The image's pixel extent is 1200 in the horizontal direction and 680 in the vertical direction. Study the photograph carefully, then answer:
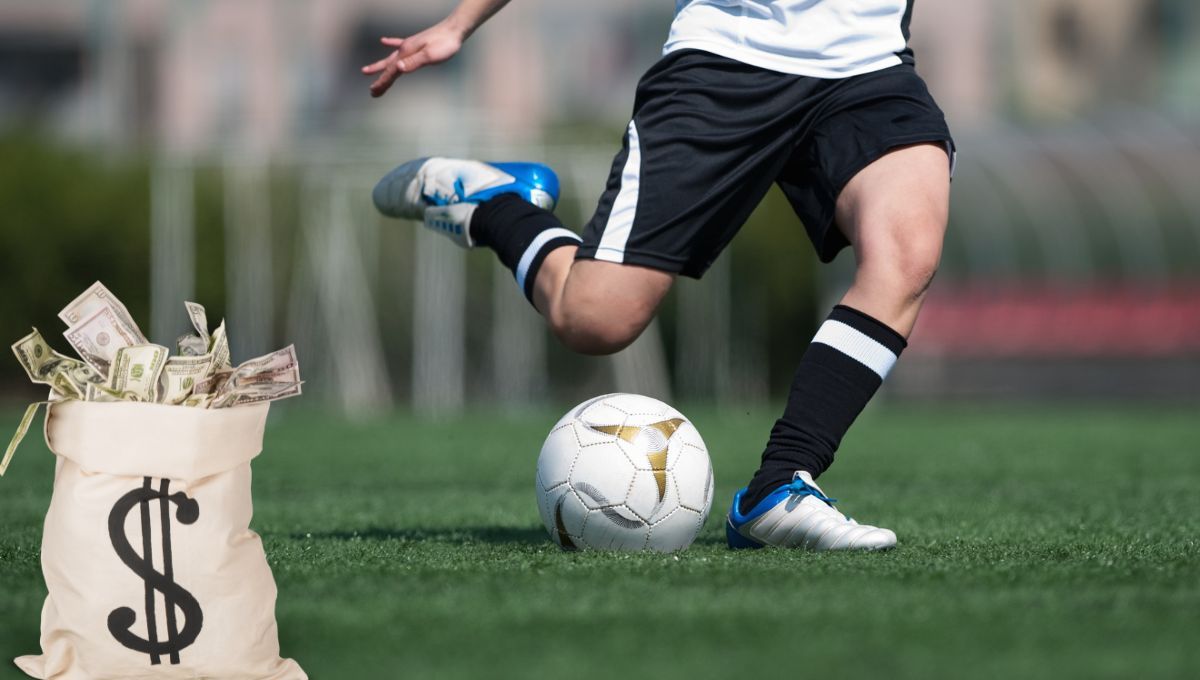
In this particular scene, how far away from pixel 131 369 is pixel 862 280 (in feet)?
5.27

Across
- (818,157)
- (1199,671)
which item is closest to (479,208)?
(818,157)

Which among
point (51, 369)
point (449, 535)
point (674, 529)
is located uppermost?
point (51, 369)

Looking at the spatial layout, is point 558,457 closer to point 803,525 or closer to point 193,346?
point 803,525

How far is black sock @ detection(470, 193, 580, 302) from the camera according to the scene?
371cm

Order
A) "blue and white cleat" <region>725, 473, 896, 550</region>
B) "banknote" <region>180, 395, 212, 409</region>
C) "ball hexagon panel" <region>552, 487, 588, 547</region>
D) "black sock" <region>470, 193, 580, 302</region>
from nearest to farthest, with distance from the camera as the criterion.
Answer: "banknote" <region>180, 395, 212, 409</region> < "blue and white cleat" <region>725, 473, 896, 550</region> < "ball hexagon panel" <region>552, 487, 588, 547</region> < "black sock" <region>470, 193, 580, 302</region>

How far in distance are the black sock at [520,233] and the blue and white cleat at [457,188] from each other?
3 centimetres

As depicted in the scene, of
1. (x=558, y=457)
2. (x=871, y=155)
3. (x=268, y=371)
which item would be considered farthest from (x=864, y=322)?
(x=268, y=371)

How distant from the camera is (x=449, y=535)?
3.65 m

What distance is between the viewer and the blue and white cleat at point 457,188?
390 centimetres

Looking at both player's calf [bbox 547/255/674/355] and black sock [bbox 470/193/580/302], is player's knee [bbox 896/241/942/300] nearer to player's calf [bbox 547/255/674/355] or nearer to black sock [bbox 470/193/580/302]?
player's calf [bbox 547/255/674/355]

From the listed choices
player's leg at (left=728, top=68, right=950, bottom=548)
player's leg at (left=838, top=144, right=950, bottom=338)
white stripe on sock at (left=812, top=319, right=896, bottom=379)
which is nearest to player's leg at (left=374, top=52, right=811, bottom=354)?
player's leg at (left=728, top=68, right=950, bottom=548)

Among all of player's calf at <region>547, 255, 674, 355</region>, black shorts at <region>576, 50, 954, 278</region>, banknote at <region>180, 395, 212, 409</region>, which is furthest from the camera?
player's calf at <region>547, 255, 674, 355</region>

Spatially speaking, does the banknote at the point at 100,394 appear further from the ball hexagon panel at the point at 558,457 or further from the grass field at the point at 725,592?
the ball hexagon panel at the point at 558,457

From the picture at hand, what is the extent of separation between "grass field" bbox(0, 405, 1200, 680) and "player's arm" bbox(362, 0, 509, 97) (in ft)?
3.41
